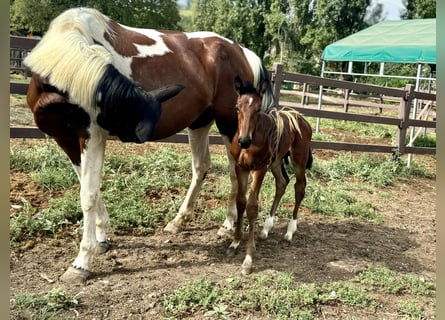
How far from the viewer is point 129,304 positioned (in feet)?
9.78

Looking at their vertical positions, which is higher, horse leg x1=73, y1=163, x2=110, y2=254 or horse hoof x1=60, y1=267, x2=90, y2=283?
horse leg x1=73, y1=163, x2=110, y2=254

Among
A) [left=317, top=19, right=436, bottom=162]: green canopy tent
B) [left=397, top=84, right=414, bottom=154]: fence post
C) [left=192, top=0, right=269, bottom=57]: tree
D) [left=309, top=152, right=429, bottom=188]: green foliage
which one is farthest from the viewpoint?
[left=192, top=0, right=269, bottom=57]: tree

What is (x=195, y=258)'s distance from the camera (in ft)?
12.7

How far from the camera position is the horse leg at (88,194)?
3.22m

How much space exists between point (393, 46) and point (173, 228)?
11157 millimetres

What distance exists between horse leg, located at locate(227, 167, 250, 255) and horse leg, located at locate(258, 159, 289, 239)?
0.46 metres

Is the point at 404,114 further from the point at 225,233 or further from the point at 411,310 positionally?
the point at 411,310

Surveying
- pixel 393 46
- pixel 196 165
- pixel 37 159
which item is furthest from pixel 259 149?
pixel 393 46

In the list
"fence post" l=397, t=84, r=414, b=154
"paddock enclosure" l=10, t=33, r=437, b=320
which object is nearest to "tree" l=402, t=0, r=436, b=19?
"fence post" l=397, t=84, r=414, b=154

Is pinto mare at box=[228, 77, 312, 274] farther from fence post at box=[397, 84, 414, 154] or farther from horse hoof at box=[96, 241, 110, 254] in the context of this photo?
fence post at box=[397, 84, 414, 154]

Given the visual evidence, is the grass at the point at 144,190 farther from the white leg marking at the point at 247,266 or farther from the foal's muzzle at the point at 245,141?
the foal's muzzle at the point at 245,141

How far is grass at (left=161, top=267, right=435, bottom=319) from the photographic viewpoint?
9.80ft

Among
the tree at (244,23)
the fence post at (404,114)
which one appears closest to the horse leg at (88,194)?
the fence post at (404,114)

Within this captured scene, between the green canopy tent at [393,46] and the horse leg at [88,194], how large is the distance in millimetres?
8619
